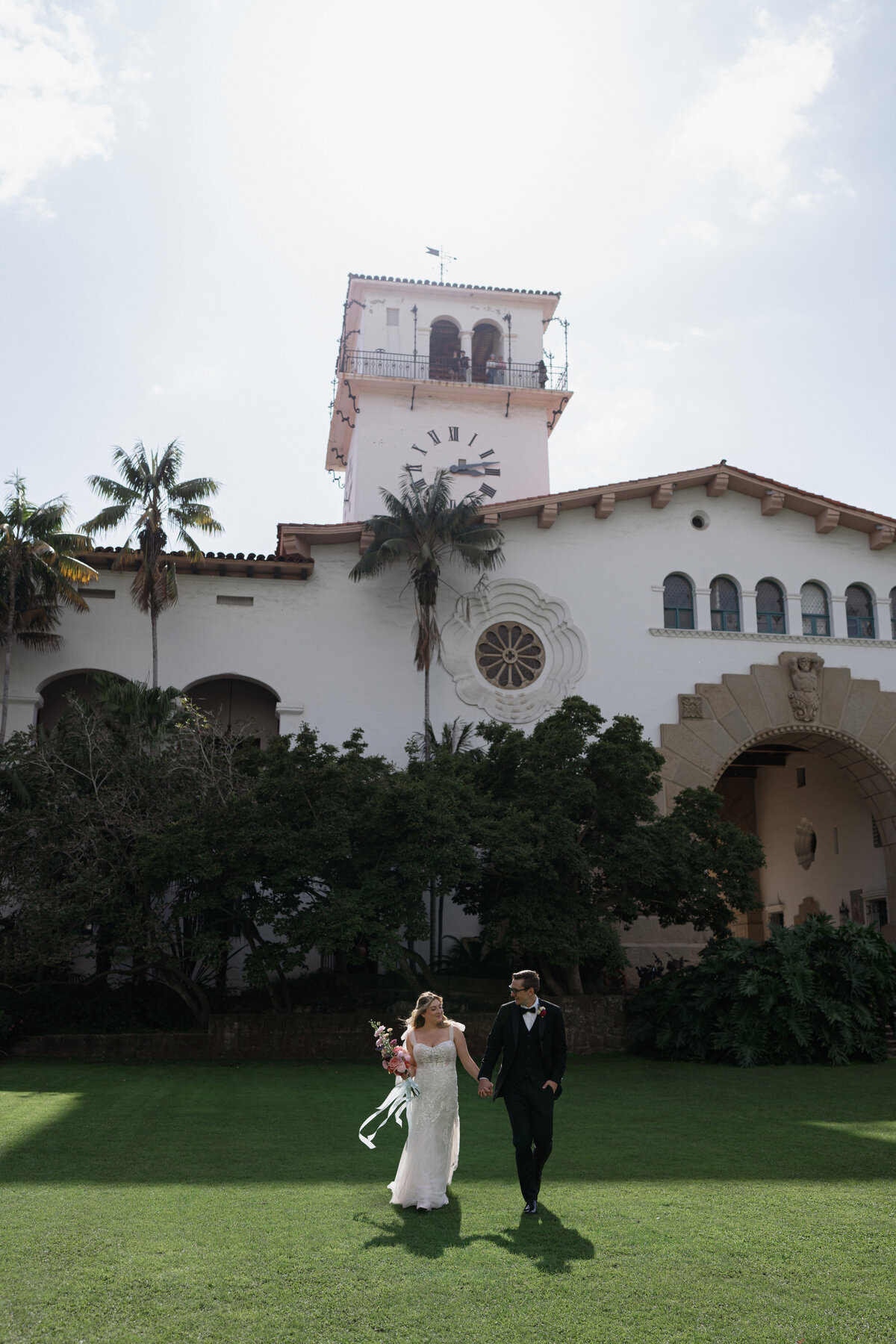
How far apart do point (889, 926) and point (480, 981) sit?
11.7 m

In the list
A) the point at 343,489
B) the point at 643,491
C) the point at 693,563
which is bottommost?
the point at 693,563

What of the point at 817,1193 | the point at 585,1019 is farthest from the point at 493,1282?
the point at 585,1019

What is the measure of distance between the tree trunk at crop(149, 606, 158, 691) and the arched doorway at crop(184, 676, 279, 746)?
220 cm

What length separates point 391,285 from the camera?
127ft

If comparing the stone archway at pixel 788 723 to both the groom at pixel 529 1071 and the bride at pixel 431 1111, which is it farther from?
the groom at pixel 529 1071

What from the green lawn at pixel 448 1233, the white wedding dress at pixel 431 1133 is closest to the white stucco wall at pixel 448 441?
the green lawn at pixel 448 1233

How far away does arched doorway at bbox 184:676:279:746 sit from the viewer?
27453mm

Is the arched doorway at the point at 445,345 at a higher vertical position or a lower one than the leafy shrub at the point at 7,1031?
higher

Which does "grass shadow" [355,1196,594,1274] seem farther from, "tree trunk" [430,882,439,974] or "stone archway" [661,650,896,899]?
"stone archway" [661,650,896,899]

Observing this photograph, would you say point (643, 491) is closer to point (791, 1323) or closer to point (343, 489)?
point (343, 489)

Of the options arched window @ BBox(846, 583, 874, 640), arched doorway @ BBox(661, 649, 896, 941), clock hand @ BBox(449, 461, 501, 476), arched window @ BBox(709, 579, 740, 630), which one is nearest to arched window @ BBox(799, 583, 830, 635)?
arched window @ BBox(846, 583, 874, 640)

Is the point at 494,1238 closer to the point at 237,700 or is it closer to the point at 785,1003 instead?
the point at 785,1003

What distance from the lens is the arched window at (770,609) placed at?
27797 millimetres

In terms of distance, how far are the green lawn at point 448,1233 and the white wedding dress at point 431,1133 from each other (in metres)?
0.17
